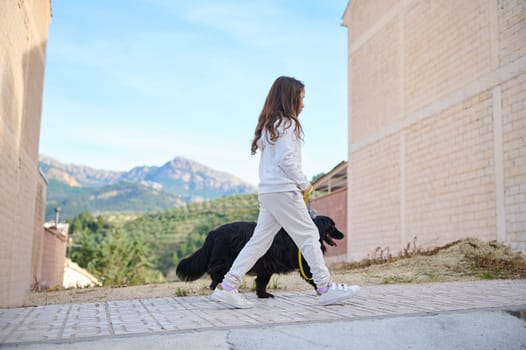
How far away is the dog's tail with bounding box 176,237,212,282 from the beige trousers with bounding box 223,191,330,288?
1.40m

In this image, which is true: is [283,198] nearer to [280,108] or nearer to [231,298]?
[280,108]

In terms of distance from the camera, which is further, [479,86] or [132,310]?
[479,86]

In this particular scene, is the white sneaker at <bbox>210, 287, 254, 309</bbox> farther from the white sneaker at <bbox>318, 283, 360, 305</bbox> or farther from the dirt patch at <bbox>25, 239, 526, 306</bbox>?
the dirt patch at <bbox>25, 239, 526, 306</bbox>

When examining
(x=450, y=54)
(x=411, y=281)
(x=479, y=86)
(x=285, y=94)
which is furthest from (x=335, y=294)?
(x=450, y=54)

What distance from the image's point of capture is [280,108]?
439cm

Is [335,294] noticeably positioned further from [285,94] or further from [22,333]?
[22,333]

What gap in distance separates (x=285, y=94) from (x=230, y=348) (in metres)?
2.31

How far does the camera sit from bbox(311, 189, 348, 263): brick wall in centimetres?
1748

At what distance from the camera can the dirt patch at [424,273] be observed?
306 inches

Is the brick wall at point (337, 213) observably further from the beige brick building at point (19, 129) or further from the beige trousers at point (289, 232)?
the beige trousers at point (289, 232)

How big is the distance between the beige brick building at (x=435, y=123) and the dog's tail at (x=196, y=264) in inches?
238

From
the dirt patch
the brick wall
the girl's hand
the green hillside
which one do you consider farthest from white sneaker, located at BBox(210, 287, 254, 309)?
the green hillside

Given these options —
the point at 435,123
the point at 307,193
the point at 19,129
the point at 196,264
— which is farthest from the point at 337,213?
the point at 307,193

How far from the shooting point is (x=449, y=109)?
38.0 ft
